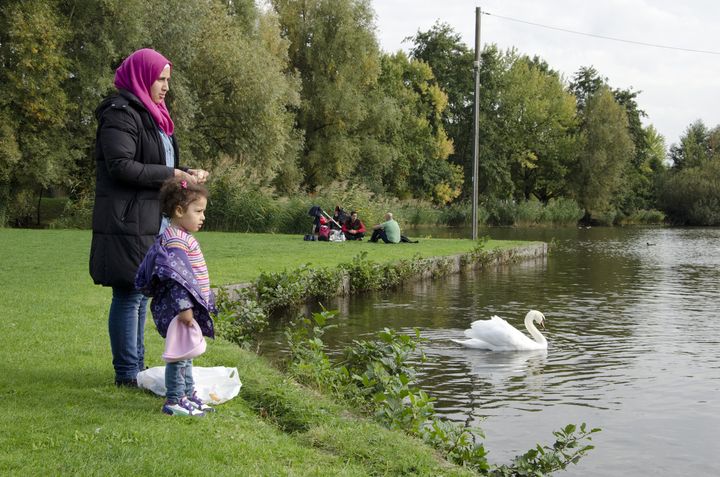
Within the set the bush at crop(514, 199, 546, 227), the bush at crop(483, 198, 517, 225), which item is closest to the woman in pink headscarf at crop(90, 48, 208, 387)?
the bush at crop(483, 198, 517, 225)

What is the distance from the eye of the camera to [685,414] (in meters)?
7.56

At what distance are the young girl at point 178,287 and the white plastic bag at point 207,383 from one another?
1.01ft

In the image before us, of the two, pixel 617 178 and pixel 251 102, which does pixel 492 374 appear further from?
pixel 617 178

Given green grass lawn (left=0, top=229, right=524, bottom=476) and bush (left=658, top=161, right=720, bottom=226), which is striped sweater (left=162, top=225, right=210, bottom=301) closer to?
green grass lawn (left=0, top=229, right=524, bottom=476)

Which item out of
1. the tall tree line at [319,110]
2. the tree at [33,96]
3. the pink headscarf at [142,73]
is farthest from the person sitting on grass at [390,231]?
the pink headscarf at [142,73]

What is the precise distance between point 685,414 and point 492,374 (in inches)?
91.2

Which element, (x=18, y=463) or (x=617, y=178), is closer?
(x=18, y=463)

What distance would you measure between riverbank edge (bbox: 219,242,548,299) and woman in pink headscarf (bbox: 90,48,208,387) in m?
7.00

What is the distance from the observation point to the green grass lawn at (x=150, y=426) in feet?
13.7

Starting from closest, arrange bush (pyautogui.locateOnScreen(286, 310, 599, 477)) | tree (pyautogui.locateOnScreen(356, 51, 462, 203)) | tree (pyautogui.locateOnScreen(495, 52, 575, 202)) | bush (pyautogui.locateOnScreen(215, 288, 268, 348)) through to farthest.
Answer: bush (pyautogui.locateOnScreen(286, 310, 599, 477)) < bush (pyautogui.locateOnScreen(215, 288, 268, 348)) < tree (pyautogui.locateOnScreen(356, 51, 462, 203)) < tree (pyautogui.locateOnScreen(495, 52, 575, 202))

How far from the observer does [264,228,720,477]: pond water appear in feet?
22.0

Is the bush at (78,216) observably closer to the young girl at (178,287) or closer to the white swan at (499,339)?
the white swan at (499,339)

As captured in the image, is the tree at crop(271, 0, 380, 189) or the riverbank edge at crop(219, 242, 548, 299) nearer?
the riverbank edge at crop(219, 242, 548, 299)

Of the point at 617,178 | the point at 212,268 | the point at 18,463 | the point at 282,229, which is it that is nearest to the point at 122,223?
the point at 18,463
